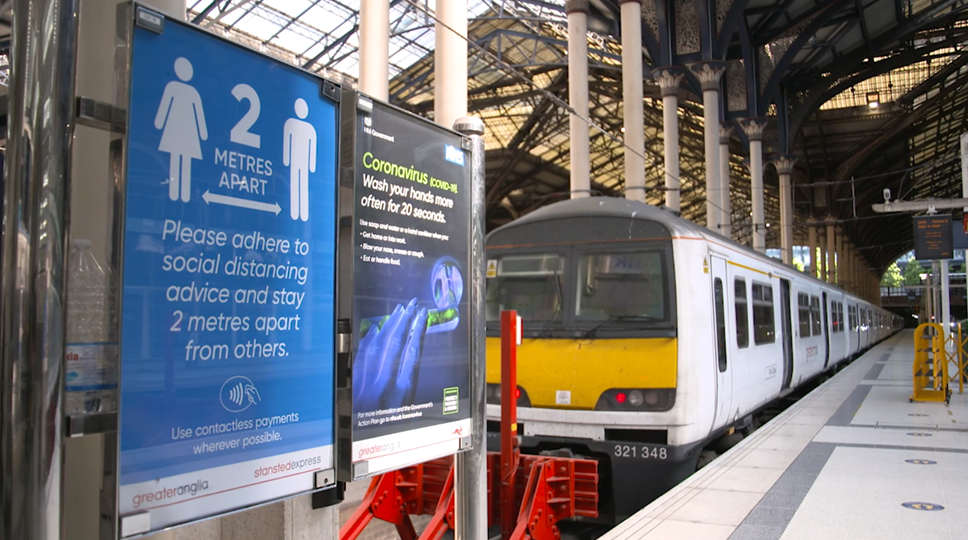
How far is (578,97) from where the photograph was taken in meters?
18.2

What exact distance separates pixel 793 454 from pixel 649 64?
2363cm

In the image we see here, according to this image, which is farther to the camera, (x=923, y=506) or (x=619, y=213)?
(x=619, y=213)

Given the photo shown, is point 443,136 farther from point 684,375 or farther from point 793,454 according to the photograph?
point 793,454

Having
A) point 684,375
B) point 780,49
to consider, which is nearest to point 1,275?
point 684,375

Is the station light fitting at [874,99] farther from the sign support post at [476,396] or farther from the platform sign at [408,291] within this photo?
the platform sign at [408,291]

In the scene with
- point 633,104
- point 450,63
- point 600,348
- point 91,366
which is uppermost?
point 633,104

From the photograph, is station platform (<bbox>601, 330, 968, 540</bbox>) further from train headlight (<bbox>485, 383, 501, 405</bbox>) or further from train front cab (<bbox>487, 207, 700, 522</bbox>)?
train headlight (<bbox>485, 383, 501, 405</bbox>)

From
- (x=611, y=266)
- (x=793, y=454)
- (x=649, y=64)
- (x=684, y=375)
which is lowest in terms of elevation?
(x=793, y=454)

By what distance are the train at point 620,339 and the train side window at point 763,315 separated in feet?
3.08

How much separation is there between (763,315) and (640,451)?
3.75 metres

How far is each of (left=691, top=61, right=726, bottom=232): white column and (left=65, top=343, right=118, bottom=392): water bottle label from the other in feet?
79.4

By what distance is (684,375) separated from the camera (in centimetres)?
650

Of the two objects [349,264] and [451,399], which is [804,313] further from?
[349,264]

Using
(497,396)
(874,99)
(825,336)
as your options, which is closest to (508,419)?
(497,396)
